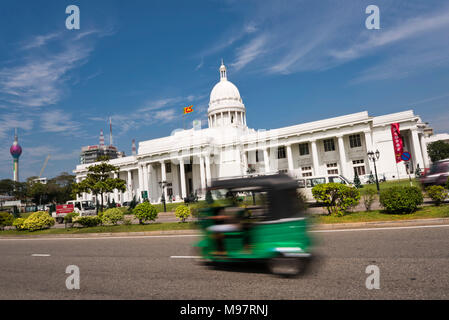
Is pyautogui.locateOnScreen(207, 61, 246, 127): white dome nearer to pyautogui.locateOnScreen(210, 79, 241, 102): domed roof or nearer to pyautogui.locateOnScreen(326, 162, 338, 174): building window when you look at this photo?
pyautogui.locateOnScreen(210, 79, 241, 102): domed roof

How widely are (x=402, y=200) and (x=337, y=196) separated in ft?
8.33

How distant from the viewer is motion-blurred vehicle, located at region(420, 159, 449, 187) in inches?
585

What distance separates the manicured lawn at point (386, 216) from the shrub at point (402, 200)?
29cm

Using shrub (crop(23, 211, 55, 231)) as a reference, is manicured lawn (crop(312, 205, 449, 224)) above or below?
below

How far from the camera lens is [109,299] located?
15.5 feet

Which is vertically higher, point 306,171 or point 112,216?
point 306,171

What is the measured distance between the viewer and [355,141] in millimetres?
45812

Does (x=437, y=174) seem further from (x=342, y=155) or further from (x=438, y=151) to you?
(x=438, y=151)

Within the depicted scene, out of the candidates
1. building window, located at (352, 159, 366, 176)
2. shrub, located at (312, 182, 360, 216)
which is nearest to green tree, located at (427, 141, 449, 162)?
building window, located at (352, 159, 366, 176)

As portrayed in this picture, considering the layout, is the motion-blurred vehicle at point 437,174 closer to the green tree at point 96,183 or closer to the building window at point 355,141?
the green tree at point 96,183

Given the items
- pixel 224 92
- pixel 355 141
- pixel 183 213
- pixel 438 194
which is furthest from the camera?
pixel 224 92

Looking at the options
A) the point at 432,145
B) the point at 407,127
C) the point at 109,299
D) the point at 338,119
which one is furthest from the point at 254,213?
the point at 432,145

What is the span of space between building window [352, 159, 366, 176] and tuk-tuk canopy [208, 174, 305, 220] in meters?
44.3

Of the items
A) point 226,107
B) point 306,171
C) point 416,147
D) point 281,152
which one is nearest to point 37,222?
point 281,152
